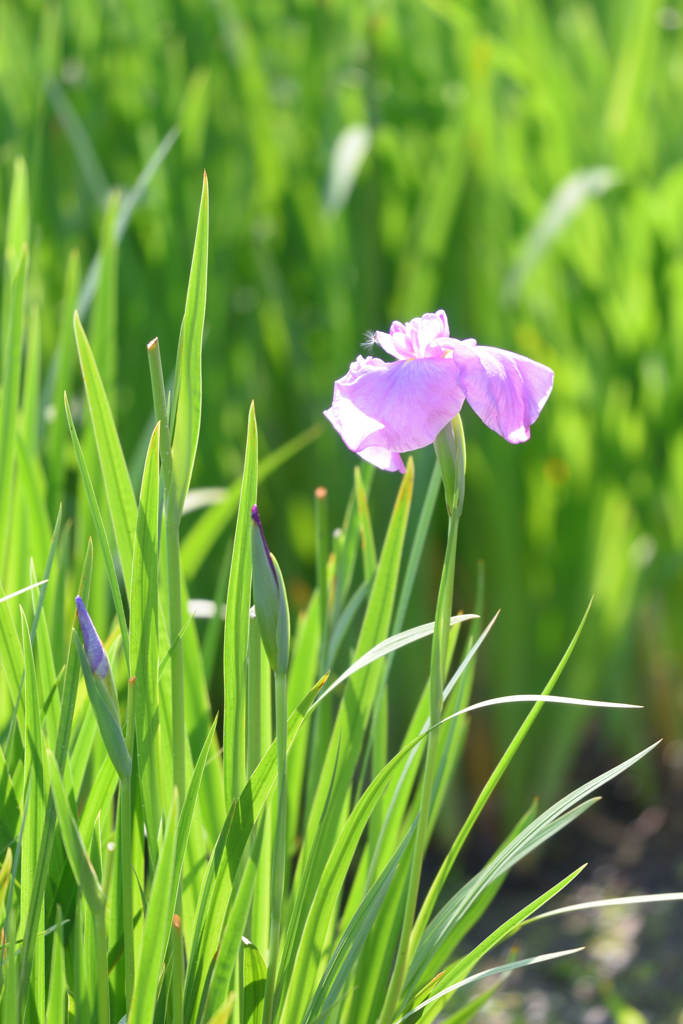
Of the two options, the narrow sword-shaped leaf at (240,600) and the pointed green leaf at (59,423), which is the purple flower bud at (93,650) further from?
the pointed green leaf at (59,423)

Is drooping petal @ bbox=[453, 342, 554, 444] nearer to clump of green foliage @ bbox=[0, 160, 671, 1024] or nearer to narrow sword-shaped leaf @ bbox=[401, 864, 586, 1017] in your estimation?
clump of green foliage @ bbox=[0, 160, 671, 1024]

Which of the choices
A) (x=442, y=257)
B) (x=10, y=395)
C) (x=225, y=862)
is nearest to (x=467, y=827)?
(x=225, y=862)

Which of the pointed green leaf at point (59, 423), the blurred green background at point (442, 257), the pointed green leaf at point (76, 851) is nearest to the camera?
the pointed green leaf at point (76, 851)

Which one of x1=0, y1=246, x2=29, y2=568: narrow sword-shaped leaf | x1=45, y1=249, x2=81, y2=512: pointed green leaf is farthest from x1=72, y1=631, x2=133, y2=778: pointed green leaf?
x1=45, y1=249, x2=81, y2=512: pointed green leaf

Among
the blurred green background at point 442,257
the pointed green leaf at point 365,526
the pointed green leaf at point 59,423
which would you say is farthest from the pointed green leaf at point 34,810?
the blurred green background at point 442,257

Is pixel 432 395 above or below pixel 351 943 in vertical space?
above

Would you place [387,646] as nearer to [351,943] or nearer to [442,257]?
[351,943]

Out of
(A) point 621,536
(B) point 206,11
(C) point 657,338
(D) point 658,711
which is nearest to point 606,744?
(D) point 658,711
